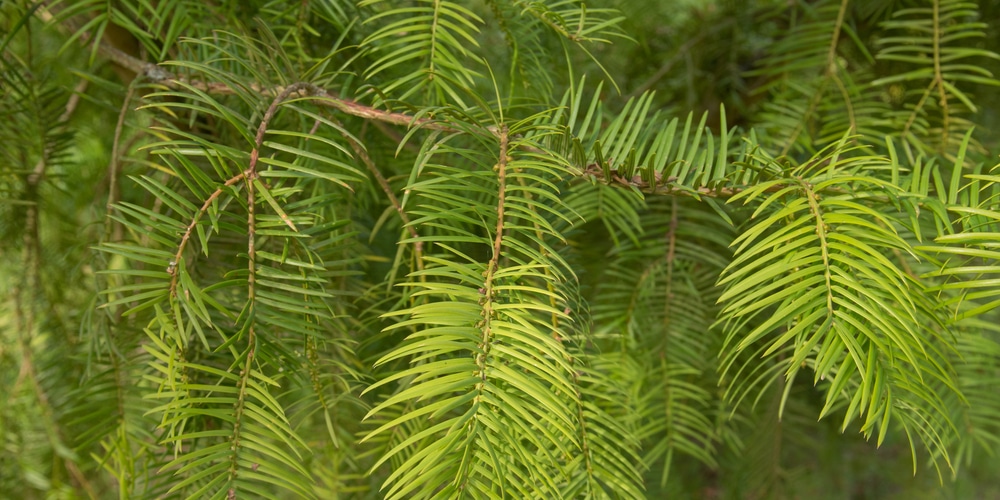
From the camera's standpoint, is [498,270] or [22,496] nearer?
[498,270]

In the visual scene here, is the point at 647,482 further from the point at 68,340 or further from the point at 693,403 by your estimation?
the point at 68,340

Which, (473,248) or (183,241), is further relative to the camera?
(473,248)

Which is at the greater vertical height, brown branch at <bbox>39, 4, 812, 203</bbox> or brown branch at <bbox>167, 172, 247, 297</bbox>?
brown branch at <bbox>39, 4, 812, 203</bbox>

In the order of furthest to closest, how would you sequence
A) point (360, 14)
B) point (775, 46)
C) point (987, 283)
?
point (775, 46) < point (360, 14) < point (987, 283)

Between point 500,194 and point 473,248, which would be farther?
point 473,248

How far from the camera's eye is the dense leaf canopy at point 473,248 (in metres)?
0.20

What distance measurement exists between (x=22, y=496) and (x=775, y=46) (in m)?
0.72

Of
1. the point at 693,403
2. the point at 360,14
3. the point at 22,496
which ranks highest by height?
the point at 360,14

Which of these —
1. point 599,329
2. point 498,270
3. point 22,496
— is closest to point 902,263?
point 599,329

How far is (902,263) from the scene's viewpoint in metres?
0.37

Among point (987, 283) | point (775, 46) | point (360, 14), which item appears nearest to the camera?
point (987, 283)

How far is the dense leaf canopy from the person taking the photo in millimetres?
196

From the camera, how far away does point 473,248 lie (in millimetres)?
352

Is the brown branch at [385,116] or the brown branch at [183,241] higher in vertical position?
the brown branch at [385,116]
